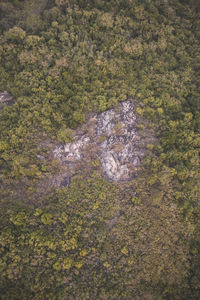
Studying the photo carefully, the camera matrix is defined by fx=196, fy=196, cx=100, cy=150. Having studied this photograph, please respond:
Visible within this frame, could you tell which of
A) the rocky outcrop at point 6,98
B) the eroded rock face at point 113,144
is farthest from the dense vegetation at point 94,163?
the eroded rock face at point 113,144

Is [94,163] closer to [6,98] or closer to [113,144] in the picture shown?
[113,144]

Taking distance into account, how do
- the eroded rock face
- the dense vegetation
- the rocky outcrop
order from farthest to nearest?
the rocky outcrop, the eroded rock face, the dense vegetation

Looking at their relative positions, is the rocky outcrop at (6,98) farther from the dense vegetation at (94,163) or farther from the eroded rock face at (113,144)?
the eroded rock face at (113,144)

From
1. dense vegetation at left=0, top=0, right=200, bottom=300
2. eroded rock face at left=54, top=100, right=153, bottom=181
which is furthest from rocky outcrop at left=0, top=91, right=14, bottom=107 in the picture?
eroded rock face at left=54, top=100, right=153, bottom=181

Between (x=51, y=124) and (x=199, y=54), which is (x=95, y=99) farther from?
(x=199, y=54)

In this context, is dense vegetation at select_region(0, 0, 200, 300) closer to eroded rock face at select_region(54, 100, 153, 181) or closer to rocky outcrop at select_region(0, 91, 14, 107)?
rocky outcrop at select_region(0, 91, 14, 107)

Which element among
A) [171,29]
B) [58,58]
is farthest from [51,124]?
[171,29]
